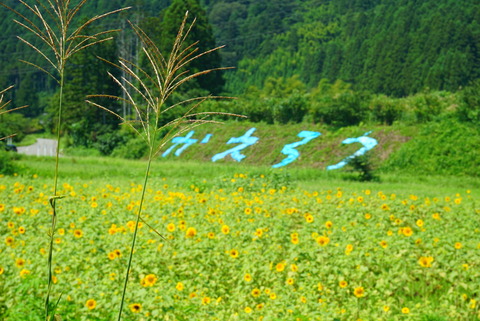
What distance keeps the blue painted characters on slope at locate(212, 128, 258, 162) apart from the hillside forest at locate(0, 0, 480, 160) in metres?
2.15

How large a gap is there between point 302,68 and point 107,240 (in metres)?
53.4

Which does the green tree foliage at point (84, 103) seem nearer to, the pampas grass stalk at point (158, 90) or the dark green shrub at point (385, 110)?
the dark green shrub at point (385, 110)

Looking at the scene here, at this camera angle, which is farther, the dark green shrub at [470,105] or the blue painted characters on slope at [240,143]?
the blue painted characters on slope at [240,143]

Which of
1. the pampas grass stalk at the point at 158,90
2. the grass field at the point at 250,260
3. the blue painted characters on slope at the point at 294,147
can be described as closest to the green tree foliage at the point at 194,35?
the blue painted characters on slope at the point at 294,147

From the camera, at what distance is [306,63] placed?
181 feet

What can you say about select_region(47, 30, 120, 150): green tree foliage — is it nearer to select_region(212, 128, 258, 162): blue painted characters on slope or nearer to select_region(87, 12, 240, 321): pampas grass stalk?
select_region(212, 128, 258, 162): blue painted characters on slope

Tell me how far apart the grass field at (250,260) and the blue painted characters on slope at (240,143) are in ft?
47.5

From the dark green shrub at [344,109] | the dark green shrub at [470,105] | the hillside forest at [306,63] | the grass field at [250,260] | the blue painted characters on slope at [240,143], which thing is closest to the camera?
the grass field at [250,260]

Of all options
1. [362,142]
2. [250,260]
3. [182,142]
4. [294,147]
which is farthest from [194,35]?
[250,260]

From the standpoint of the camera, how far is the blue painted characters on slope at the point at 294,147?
60.6ft

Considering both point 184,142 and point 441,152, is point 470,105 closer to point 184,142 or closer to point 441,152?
point 441,152

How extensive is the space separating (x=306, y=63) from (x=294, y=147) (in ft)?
124

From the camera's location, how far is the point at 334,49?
2125 inches

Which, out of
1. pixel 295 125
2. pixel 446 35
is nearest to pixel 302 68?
pixel 446 35
